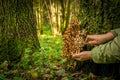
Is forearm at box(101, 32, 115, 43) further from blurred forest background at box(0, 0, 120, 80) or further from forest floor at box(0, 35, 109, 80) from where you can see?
forest floor at box(0, 35, 109, 80)

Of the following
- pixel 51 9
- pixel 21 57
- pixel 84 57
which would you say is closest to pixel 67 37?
pixel 84 57

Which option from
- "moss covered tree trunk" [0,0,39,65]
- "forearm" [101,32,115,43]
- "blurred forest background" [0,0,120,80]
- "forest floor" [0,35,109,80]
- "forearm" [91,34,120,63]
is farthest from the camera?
"moss covered tree trunk" [0,0,39,65]

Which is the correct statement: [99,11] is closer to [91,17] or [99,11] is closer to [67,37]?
[91,17]

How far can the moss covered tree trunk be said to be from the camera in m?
5.62

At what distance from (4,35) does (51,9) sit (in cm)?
1099

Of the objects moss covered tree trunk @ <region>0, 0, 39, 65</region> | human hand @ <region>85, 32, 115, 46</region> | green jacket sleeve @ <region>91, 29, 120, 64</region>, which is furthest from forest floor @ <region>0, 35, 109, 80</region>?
green jacket sleeve @ <region>91, 29, 120, 64</region>

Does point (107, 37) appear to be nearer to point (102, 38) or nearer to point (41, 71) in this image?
point (102, 38)

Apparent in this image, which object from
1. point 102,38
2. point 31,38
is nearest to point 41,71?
point 102,38

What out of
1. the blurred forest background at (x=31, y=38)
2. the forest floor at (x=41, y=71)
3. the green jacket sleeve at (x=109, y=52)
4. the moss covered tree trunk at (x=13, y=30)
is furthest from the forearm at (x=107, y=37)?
the moss covered tree trunk at (x=13, y=30)

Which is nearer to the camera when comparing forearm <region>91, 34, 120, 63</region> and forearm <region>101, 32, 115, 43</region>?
forearm <region>91, 34, 120, 63</region>

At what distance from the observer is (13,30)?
18.8 ft

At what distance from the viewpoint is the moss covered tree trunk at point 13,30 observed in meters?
5.62

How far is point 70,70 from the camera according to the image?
173 inches

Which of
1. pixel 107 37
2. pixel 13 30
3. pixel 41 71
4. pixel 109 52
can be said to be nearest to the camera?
pixel 109 52
